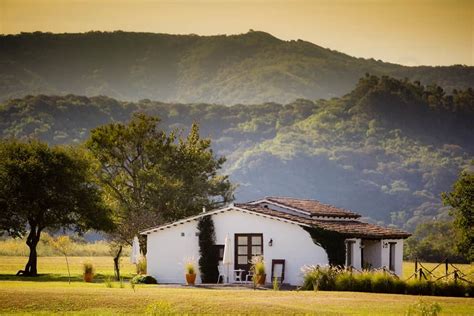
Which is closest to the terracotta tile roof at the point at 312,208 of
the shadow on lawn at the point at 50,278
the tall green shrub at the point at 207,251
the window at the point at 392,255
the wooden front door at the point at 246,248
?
the window at the point at 392,255

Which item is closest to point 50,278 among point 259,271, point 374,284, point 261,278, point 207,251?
point 207,251

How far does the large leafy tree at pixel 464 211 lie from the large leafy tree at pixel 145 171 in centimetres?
1899

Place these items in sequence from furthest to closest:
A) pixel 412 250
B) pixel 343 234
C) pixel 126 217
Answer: pixel 412 250 < pixel 126 217 < pixel 343 234

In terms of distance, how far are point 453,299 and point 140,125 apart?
36.6 meters

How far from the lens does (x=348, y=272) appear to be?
164ft

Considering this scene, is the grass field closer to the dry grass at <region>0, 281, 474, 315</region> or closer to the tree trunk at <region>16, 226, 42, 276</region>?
the dry grass at <region>0, 281, 474, 315</region>

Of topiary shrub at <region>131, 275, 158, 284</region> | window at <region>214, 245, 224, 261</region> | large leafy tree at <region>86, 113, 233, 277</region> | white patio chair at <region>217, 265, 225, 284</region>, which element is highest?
large leafy tree at <region>86, 113, 233, 277</region>

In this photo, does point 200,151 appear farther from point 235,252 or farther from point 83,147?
point 235,252

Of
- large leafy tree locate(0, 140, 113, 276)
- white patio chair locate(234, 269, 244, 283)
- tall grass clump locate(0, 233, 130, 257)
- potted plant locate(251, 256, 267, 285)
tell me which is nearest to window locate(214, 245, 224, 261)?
white patio chair locate(234, 269, 244, 283)

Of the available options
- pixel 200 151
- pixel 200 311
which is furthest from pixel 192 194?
pixel 200 311

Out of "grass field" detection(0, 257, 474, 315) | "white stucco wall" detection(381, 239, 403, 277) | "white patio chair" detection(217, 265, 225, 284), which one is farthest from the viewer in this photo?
"white stucco wall" detection(381, 239, 403, 277)

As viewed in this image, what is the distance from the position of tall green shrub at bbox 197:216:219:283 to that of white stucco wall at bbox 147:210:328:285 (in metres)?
0.27

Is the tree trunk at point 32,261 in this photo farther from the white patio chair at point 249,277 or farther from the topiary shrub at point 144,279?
the white patio chair at point 249,277

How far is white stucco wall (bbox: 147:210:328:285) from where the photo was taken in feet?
182
